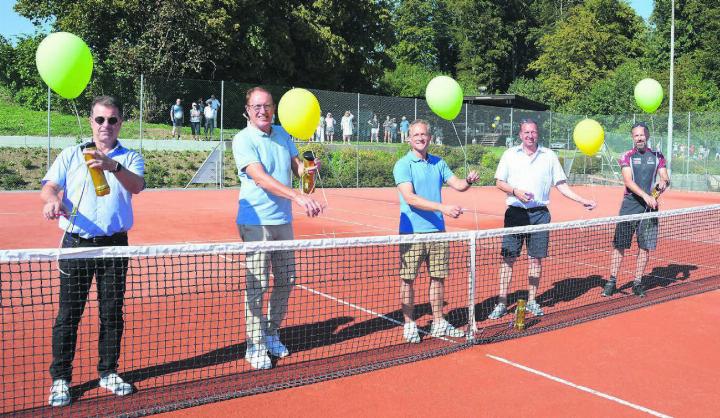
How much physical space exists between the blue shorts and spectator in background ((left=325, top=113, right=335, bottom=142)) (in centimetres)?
1889

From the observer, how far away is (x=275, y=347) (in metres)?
5.32

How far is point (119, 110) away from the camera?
4.45 m

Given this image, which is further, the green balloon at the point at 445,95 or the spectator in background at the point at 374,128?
the spectator in background at the point at 374,128

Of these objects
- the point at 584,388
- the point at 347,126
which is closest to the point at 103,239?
the point at 584,388

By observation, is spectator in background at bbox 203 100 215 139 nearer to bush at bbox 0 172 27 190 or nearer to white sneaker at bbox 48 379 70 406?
bush at bbox 0 172 27 190

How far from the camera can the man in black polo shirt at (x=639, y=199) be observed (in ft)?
25.2

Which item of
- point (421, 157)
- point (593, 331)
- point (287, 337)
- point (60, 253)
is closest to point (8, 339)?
point (60, 253)

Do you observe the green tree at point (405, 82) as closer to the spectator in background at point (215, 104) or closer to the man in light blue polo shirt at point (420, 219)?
the spectator in background at point (215, 104)

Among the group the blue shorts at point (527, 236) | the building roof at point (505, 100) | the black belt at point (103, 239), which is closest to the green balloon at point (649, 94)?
the blue shorts at point (527, 236)

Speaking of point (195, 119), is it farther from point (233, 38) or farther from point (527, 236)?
point (527, 236)

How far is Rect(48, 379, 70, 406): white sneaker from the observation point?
4211 mm

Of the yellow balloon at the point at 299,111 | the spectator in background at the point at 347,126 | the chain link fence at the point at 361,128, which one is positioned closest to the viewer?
the yellow balloon at the point at 299,111

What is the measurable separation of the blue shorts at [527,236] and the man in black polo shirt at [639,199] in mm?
1546

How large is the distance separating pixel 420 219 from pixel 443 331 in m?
1.12
